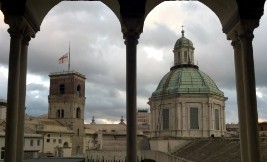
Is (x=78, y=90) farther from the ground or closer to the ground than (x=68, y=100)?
farther from the ground

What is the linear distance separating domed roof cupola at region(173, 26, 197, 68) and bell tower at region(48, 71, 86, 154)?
174 feet

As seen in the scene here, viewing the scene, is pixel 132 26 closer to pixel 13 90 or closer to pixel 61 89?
pixel 13 90

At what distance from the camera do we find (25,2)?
8547 mm

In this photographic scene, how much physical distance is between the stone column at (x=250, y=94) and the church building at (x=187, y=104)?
39.7 metres

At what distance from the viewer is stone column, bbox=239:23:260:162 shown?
812cm

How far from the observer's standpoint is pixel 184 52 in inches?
2082

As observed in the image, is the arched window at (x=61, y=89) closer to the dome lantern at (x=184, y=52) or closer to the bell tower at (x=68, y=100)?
the bell tower at (x=68, y=100)

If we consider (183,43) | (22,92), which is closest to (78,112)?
(183,43)

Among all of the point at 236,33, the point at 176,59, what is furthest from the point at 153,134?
the point at 236,33

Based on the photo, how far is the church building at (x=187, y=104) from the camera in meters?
47.8

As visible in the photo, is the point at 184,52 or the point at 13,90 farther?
the point at 184,52

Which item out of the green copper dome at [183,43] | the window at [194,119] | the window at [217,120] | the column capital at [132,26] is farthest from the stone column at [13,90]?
the green copper dome at [183,43]

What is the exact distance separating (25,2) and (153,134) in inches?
1724

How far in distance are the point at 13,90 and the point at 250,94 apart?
5233 mm
